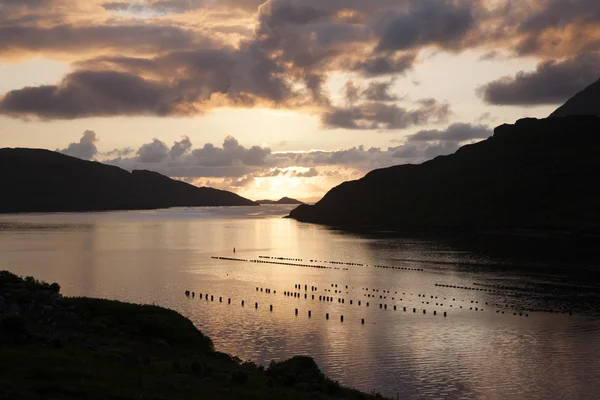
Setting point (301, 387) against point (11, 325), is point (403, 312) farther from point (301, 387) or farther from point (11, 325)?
point (11, 325)

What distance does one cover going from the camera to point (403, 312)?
4085 inches

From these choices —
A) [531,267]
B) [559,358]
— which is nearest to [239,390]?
[559,358]

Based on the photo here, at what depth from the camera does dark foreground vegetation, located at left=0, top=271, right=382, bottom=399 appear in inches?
1439

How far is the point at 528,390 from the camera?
60.7 meters

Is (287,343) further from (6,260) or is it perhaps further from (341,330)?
(6,260)

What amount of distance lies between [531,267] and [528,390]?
107590mm

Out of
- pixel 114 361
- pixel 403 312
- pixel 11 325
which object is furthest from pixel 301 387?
pixel 403 312

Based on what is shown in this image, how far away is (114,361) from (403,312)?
6827cm

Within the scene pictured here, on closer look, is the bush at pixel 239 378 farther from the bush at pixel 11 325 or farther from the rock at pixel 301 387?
the bush at pixel 11 325

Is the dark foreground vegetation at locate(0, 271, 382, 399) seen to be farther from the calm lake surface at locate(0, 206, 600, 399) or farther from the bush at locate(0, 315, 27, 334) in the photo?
the calm lake surface at locate(0, 206, 600, 399)

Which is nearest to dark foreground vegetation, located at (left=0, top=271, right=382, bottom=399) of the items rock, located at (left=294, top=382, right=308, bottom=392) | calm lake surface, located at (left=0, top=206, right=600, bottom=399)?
rock, located at (left=294, top=382, right=308, bottom=392)

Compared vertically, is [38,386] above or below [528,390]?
above

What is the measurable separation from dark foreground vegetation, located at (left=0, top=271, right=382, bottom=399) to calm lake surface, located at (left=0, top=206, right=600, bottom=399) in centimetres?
1224

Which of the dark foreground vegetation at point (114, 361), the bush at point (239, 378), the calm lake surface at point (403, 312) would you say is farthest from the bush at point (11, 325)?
the calm lake surface at point (403, 312)
